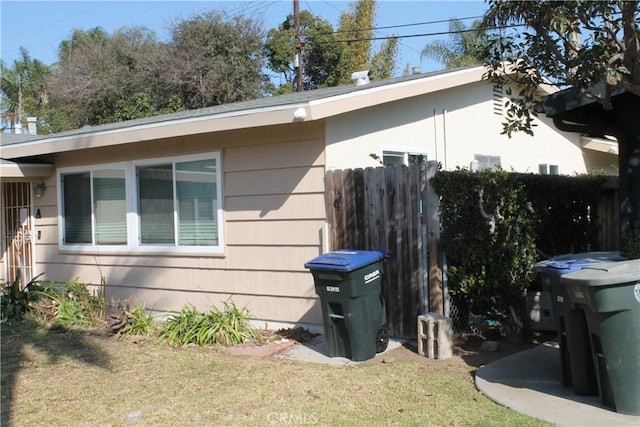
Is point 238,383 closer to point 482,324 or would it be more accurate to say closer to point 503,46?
point 482,324

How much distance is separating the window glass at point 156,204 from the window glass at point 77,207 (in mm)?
1478

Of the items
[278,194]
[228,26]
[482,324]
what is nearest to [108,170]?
[278,194]

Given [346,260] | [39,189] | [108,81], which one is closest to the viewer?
[346,260]

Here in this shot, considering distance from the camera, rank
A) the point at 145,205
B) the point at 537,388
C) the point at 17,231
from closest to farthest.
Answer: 1. the point at 537,388
2. the point at 145,205
3. the point at 17,231

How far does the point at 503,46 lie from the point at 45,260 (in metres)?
9.33

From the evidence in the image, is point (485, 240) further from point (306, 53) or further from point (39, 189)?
point (306, 53)

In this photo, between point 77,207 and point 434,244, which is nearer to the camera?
point 434,244

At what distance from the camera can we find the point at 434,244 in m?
6.93

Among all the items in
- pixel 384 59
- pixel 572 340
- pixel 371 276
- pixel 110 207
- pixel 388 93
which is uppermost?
pixel 384 59

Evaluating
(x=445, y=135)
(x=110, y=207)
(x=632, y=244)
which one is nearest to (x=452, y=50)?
(x=445, y=135)

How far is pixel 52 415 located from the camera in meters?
5.14

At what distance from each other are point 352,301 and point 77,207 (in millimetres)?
6624

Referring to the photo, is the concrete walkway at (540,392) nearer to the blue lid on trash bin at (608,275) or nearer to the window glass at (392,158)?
the blue lid on trash bin at (608,275)

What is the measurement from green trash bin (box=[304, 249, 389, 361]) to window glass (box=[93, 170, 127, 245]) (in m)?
4.79
